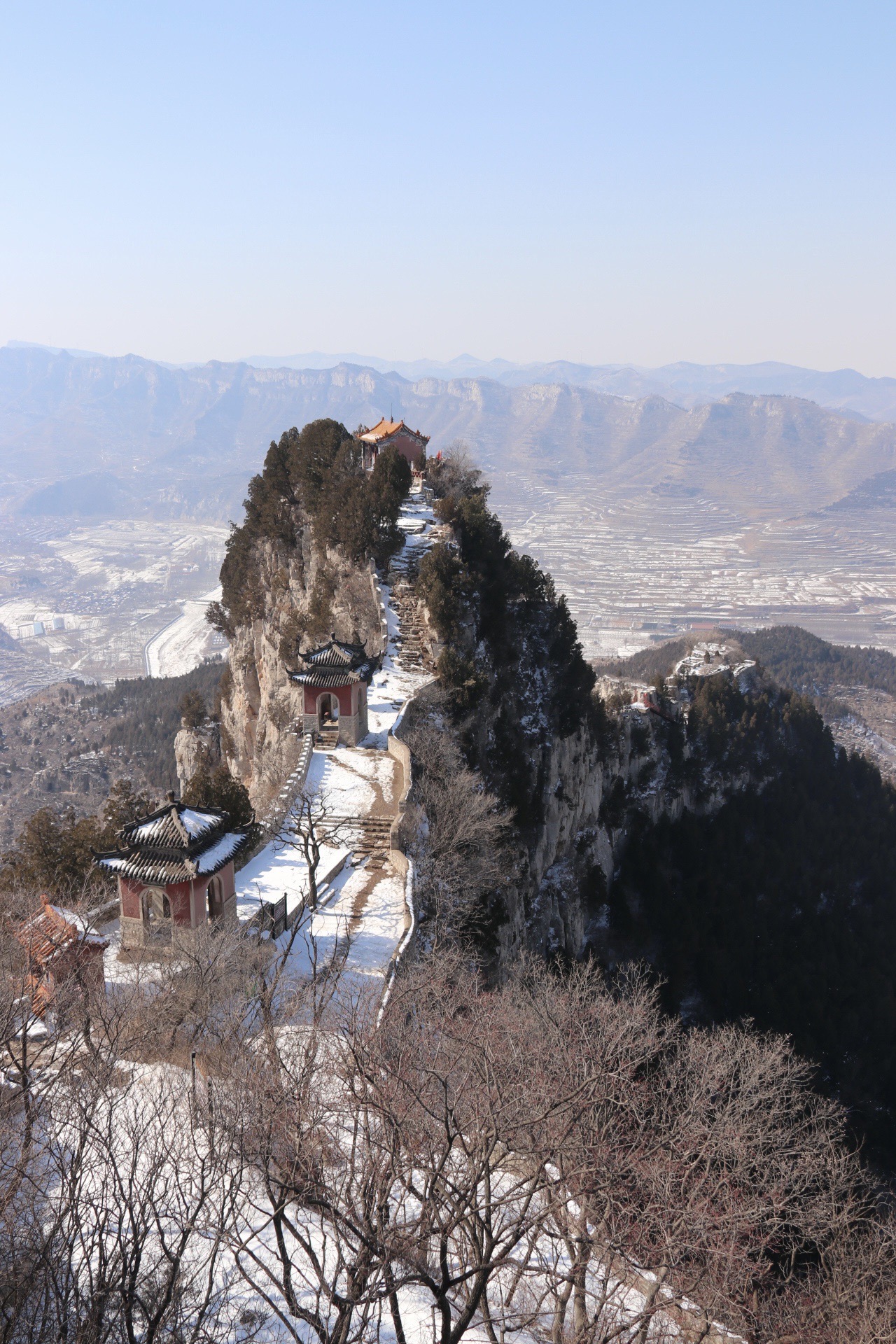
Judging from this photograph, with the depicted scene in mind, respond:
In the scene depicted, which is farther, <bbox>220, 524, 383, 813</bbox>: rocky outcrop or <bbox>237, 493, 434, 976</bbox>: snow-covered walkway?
<bbox>220, 524, 383, 813</bbox>: rocky outcrop

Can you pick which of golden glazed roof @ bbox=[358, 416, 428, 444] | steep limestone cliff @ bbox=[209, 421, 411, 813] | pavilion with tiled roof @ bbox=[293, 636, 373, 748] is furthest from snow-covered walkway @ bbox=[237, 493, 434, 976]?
golden glazed roof @ bbox=[358, 416, 428, 444]

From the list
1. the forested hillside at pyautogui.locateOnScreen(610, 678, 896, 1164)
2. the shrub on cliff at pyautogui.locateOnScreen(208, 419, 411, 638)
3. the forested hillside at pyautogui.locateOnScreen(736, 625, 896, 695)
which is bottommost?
the forested hillside at pyautogui.locateOnScreen(736, 625, 896, 695)

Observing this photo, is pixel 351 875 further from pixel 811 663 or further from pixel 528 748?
pixel 811 663

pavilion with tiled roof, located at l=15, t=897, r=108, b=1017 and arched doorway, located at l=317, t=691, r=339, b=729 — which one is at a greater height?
arched doorway, located at l=317, t=691, r=339, b=729

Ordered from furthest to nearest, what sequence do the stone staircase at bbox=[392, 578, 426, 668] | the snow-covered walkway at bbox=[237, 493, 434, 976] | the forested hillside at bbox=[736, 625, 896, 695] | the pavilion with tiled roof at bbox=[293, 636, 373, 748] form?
1. the forested hillside at bbox=[736, 625, 896, 695]
2. the stone staircase at bbox=[392, 578, 426, 668]
3. the pavilion with tiled roof at bbox=[293, 636, 373, 748]
4. the snow-covered walkway at bbox=[237, 493, 434, 976]

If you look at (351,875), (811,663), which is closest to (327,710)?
(351,875)

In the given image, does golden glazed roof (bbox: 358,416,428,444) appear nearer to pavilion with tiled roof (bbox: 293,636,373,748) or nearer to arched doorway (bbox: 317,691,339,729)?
pavilion with tiled roof (bbox: 293,636,373,748)

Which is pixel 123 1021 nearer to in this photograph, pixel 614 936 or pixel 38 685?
pixel 614 936
